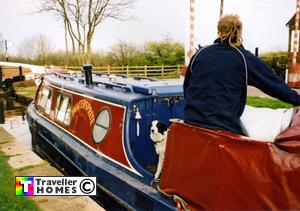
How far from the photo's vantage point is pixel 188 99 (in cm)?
339

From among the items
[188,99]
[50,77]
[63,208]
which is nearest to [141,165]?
[63,208]

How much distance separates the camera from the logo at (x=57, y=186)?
15.3 ft

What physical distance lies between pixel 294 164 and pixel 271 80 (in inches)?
29.1

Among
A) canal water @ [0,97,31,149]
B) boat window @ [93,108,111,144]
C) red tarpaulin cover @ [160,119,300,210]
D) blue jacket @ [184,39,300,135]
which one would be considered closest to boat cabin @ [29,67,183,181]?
boat window @ [93,108,111,144]

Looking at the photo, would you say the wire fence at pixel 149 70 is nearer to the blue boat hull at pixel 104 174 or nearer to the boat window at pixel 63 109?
the boat window at pixel 63 109

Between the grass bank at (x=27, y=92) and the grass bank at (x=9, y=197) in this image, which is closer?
the grass bank at (x=9, y=197)

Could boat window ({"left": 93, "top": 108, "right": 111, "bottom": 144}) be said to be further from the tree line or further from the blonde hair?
the tree line

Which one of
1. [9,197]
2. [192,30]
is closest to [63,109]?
[9,197]

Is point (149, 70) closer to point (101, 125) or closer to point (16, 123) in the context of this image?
point (16, 123)

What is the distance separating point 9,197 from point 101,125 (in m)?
1.44

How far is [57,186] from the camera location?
4.81m

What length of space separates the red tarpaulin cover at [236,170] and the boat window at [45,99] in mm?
5235

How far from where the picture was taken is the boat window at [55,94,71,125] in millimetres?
6582

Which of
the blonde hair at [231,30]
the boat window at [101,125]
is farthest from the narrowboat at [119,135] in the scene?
the blonde hair at [231,30]
